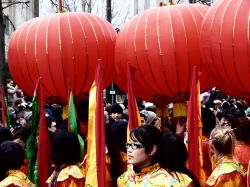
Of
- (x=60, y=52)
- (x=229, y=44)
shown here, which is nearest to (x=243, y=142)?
(x=229, y=44)

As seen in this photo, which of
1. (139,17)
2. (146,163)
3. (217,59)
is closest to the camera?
(146,163)

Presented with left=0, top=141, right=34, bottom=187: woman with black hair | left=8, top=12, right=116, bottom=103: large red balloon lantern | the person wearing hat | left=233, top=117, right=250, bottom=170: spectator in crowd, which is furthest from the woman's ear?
the person wearing hat

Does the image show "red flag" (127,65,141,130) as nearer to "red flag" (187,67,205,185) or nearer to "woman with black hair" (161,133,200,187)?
"red flag" (187,67,205,185)

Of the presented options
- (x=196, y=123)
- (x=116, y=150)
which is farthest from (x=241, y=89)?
(x=116, y=150)

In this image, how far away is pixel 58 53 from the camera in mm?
8117

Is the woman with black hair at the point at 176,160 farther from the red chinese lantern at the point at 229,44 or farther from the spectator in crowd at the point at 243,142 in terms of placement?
the red chinese lantern at the point at 229,44

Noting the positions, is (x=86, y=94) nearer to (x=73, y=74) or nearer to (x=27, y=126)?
(x=73, y=74)

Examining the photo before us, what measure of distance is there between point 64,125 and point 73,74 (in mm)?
715

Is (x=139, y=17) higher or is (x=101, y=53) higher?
(x=139, y=17)

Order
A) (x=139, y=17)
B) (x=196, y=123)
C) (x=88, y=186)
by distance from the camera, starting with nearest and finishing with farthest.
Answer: (x=88, y=186) → (x=196, y=123) → (x=139, y=17)

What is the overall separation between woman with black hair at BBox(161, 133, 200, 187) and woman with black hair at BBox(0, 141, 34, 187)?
1503 millimetres

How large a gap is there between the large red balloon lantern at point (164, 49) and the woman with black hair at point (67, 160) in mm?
2058

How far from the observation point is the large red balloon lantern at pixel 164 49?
23.9 feet

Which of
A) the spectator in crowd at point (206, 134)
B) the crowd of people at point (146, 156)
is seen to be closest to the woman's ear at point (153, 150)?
the crowd of people at point (146, 156)
